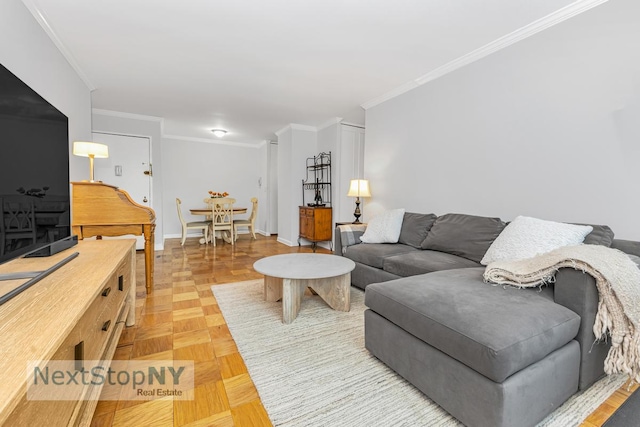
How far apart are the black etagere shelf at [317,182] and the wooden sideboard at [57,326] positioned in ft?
12.7

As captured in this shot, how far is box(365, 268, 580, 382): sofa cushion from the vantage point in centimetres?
106

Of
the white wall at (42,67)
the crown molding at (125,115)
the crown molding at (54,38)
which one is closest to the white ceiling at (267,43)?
the crown molding at (54,38)

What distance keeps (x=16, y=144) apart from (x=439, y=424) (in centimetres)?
209

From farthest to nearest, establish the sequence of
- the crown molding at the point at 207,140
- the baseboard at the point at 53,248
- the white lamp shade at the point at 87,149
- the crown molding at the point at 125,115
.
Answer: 1. the crown molding at the point at 207,140
2. the crown molding at the point at 125,115
3. the white lamp shade at the point at 87,149
4. the baseboard at the point at 53,248

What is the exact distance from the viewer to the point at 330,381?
1456 millimetres

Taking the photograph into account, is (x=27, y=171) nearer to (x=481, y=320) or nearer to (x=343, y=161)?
(x=481, y=320)

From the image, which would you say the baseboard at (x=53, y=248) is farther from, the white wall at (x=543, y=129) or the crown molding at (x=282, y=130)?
the crown molding at (x=282, y=130)

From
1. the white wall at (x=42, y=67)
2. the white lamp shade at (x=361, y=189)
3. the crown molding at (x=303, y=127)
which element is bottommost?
the white lamp shade at (x=361, y=189)

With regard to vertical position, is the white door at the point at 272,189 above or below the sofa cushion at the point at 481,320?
above

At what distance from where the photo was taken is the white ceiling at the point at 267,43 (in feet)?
6.82

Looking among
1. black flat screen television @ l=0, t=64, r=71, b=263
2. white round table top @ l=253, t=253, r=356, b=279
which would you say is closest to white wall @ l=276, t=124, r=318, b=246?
white round table top @ l=253, t=253, r=356, b=279

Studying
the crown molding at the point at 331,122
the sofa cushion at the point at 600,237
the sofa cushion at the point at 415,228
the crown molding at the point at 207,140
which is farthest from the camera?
the crown molding at the point at 207,140

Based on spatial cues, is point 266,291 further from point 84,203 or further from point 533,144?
point 533,144

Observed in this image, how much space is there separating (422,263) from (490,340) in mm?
1191
